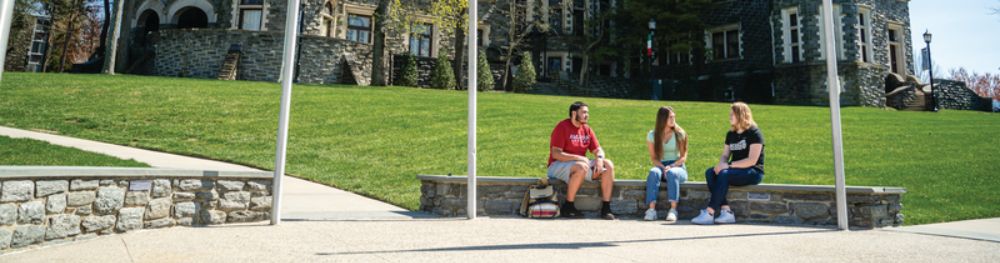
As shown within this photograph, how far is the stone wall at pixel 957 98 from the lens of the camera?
27172 millimetres

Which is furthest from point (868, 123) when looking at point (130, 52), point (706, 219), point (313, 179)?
point (130, 52)

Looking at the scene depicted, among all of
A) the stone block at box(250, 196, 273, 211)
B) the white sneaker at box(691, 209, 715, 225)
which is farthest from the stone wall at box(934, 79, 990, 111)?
the stone block at box(250, 196, 273, 211)

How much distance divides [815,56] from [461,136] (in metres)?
19.4

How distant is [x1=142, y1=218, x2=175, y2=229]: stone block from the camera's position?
16.5 feet

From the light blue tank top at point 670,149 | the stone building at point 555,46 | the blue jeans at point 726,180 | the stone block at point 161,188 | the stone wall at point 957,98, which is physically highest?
the stone building at point 555,46

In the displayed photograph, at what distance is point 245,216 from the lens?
18.7 ft

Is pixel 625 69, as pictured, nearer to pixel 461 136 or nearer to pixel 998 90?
pixel 461 136

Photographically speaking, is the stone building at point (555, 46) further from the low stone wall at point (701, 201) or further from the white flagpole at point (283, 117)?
the white flagpole at point (283, 117)

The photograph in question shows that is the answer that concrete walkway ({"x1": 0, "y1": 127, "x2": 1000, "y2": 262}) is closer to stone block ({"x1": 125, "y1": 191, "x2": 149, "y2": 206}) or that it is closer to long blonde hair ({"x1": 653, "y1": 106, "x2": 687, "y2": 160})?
stone block ({"x1": 125, "y1": 191, "x2": 149, "y2": 206})

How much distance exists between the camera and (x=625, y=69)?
3303cm

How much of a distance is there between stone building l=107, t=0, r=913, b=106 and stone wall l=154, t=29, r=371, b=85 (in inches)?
1.7

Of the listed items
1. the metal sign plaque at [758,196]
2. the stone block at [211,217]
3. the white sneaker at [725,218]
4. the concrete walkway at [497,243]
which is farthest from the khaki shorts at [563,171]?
the stone block at [211,217]

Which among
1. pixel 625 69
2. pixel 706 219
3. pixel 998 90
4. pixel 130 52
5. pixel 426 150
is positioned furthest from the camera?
pixel 998 90

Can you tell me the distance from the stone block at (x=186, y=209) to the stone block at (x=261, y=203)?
0.51m
